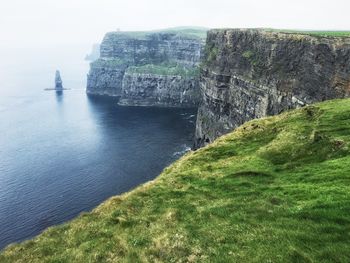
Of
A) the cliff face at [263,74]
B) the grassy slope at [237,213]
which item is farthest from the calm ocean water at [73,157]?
the grassy slope at [237,213]

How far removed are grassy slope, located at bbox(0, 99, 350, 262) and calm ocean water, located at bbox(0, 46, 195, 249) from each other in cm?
5147

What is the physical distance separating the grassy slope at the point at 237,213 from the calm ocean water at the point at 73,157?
2026 inches

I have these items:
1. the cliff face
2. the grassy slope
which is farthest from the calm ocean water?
the grassy slope

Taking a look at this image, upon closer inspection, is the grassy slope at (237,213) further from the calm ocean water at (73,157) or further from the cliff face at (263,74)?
the calm ocean water at (73,157)

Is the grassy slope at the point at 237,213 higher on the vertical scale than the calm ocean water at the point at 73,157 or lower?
higher

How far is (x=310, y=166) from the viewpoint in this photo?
31.9m

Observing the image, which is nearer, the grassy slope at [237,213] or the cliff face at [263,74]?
the grassy slope at [237,213]

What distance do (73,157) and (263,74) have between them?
66.5 meters

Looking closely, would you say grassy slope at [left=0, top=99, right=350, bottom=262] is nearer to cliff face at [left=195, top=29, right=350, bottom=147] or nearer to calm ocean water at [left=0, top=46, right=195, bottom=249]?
cliff face at [left=195, top=29, right=350, bottom=147]

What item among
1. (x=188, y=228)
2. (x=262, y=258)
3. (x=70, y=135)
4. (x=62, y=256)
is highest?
(x=262, y=258)

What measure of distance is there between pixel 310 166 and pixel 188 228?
12.3m

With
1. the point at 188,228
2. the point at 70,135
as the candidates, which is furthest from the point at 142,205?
the point at 70,135

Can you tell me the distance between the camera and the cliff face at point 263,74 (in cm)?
6519

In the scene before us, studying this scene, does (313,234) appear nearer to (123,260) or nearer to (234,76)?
(123,260)
